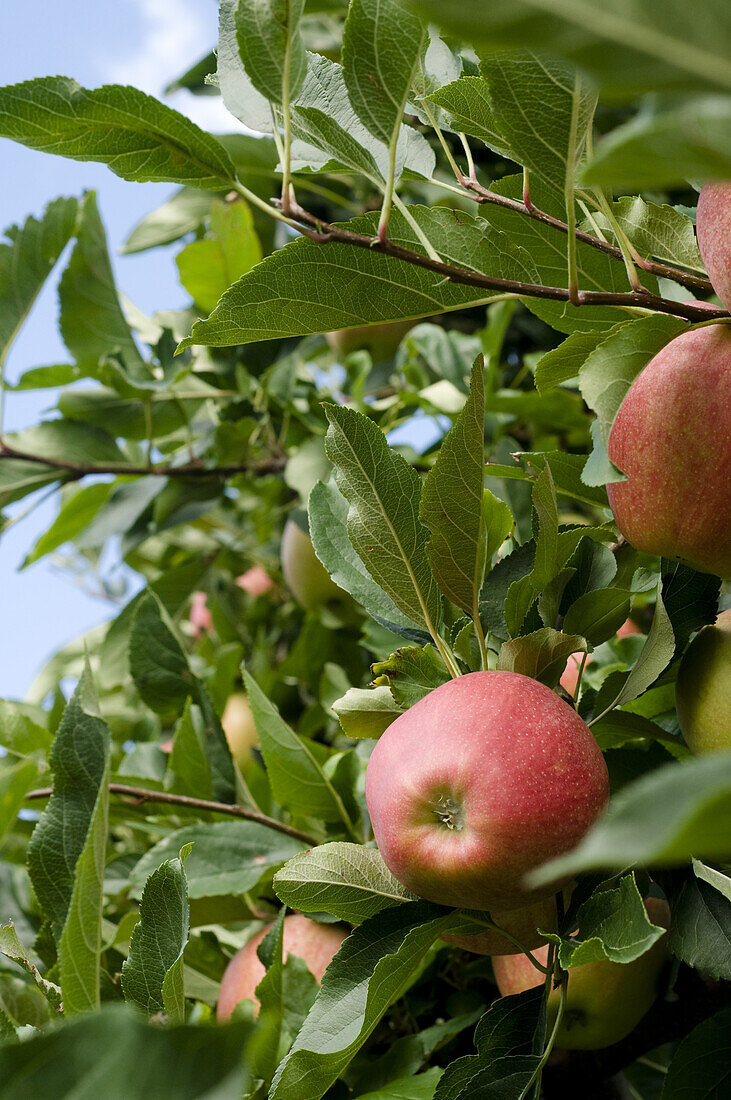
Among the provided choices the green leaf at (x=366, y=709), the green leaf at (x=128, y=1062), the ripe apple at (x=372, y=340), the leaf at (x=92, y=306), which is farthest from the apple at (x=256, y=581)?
the green leaf at (x=128, y=1062)

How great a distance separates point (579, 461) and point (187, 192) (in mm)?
1216

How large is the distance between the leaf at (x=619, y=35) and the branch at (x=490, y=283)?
0.94 ft

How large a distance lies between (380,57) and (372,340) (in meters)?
1.12

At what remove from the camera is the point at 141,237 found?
1.63 m

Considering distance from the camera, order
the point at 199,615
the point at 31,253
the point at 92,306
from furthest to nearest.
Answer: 1. the point at 199,615
2. the point at 92,306
3. the point at 31,253

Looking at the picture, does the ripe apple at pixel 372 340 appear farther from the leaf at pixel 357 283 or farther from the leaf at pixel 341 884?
the leaf at pixel 341 884

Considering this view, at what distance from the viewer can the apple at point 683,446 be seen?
1.54 ft

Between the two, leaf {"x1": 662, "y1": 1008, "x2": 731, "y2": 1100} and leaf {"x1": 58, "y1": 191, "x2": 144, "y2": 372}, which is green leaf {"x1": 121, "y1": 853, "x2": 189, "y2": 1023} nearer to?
leaf {"x1": 662, "y1": 1008, "x2": 731, "y2": 1100}

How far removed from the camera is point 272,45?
1.64ft

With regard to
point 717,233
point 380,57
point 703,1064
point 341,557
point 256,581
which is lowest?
point 703,1064

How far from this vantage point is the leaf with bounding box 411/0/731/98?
0.78 ft

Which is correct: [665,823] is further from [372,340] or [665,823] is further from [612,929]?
[372,340]

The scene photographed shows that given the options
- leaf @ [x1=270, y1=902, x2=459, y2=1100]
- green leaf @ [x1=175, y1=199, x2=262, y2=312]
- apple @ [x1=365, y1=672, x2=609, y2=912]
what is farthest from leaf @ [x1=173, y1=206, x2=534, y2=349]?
green leaf @ [x1=175, y1=199, x2=262, y2=312]

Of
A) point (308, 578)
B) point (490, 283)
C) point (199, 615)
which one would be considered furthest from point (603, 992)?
point (199, 615)
